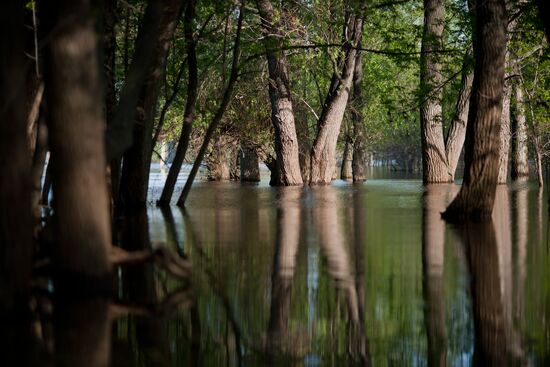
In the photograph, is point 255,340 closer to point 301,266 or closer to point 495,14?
point 301,266

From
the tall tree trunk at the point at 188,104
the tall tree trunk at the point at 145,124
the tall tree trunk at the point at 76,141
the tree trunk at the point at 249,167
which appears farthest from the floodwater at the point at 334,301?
the tree trunk at the point at 249,167

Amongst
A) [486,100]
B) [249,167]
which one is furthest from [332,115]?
[486,100]

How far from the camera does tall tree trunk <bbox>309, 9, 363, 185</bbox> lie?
126 feet

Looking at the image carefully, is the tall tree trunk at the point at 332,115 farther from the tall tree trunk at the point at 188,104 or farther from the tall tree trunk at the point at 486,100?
the tall tree trunk at the point at 486,100

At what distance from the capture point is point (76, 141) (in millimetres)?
8258

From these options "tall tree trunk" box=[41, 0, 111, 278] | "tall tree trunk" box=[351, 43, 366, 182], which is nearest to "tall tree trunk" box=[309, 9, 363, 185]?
"tall tree trunk" box=[351, 43, 366, 182]

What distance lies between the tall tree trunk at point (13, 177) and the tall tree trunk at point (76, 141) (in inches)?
13.8

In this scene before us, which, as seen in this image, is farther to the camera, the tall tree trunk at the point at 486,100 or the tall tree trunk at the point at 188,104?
the tall tree trunk at the point at 188,104

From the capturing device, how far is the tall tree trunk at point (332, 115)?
38.5 m

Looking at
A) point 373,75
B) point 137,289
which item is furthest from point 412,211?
point 373,75

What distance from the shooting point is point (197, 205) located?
26.6m

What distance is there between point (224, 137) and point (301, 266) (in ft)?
119

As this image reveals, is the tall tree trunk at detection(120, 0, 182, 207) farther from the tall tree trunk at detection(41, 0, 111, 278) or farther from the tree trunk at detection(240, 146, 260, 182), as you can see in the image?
the tree trunk at detection(240, 146, 260, 182)

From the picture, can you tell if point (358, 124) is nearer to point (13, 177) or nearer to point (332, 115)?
point (332, 115)
